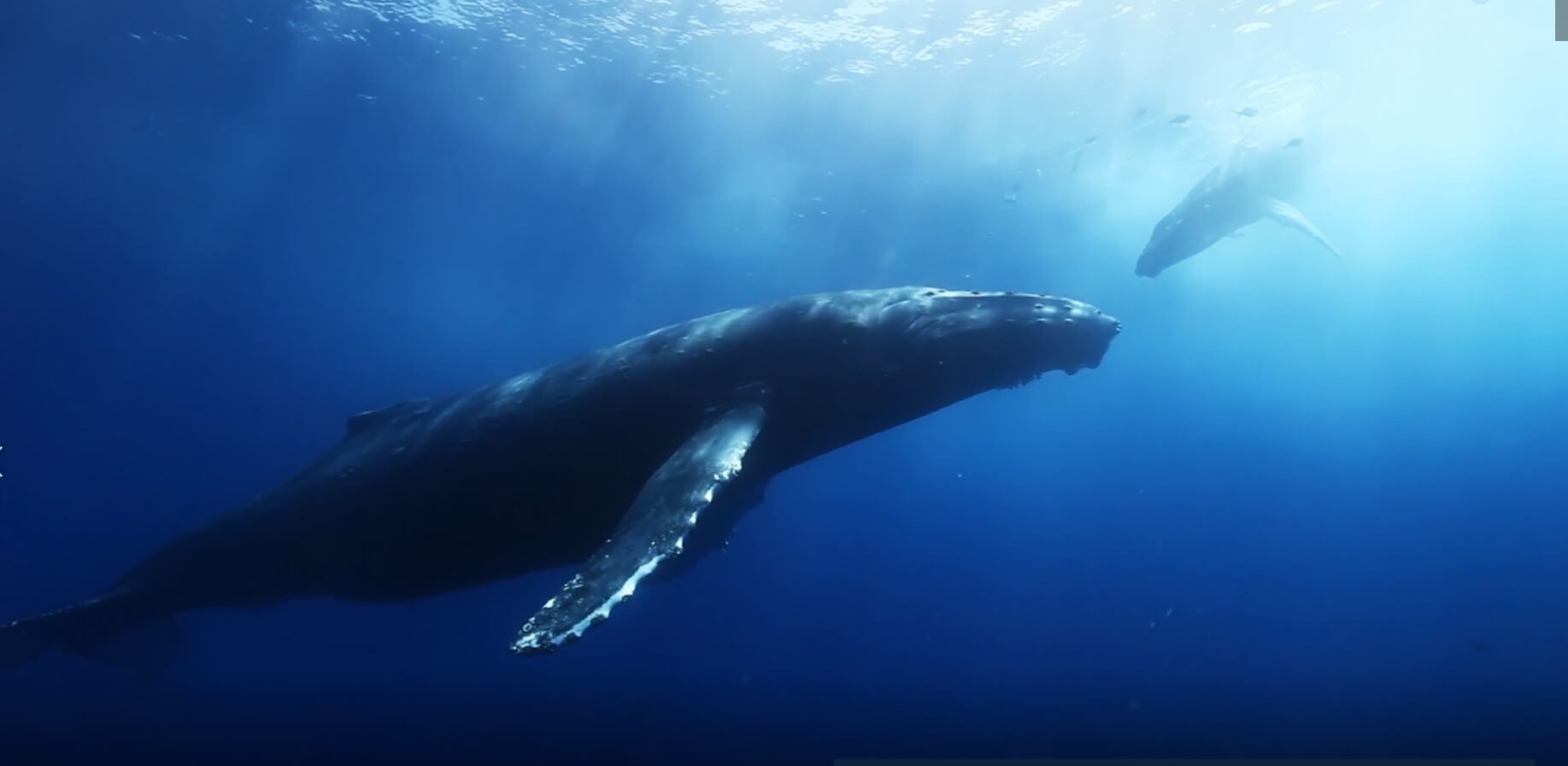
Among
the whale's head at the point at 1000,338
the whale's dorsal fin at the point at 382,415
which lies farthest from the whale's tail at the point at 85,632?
the whale's head at the point at 1000,338

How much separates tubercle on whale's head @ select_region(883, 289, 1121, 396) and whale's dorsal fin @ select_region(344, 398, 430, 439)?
4.73 meters

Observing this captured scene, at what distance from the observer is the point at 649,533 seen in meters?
4.89

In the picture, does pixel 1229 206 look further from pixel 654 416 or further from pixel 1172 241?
pixel 654 416

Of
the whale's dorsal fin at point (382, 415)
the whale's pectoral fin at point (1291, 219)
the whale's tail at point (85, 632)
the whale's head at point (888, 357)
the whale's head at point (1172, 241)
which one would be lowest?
the whale's tail at point (85, 632)

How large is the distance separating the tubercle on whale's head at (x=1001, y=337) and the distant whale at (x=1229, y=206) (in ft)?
64.1

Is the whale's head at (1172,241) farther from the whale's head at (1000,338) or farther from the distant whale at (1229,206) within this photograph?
the whale's head at (1000,338)

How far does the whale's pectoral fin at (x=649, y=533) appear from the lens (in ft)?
14.2

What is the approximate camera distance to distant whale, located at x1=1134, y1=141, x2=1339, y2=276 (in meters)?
23.4

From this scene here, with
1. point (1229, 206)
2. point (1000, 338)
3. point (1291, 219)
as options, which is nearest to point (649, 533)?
point (1000, 338)

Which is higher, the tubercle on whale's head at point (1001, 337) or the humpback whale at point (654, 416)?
the tubercle on whale's head at point (1001, 337)

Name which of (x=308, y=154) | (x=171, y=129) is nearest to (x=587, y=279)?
(x=308, y=154)

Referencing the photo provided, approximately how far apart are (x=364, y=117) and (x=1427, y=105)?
42730mm

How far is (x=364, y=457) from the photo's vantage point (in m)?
7.53

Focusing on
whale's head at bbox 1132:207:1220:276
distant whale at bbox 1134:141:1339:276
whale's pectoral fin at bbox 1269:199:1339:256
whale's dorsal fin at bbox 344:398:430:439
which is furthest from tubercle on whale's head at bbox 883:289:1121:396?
whale's pectoral fin at bbox 1269:199:1339:256
